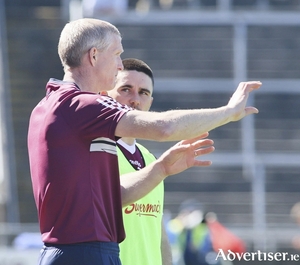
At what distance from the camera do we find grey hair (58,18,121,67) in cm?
364

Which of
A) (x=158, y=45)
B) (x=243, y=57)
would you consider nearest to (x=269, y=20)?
(x=243, y=57)

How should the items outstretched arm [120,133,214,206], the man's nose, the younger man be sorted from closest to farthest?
outstretched arm [120,133,214,206] → the younger man → the man's nose

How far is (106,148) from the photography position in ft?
11.6

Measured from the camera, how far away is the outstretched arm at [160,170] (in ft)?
13.2

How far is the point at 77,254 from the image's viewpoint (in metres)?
3.47

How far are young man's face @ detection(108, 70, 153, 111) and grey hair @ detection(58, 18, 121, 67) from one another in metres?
1.09

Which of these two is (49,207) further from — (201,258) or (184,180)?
(184,180)

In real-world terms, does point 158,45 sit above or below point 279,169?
above

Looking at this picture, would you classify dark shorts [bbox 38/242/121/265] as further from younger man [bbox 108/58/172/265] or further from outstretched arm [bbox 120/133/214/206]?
younger man [bbox 108/58/172/265]

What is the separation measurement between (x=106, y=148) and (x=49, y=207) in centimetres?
34

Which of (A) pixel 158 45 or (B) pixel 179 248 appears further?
(A) pixel 158 45
